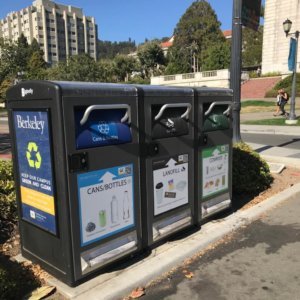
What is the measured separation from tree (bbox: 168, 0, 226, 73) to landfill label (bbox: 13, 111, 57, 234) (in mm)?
65490

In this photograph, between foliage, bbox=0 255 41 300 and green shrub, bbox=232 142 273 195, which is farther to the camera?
green shrub, bbox=232 142 273 195

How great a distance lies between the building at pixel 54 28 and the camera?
13850cm

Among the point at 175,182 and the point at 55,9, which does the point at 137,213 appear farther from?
the point at 55,9

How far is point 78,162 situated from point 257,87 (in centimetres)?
4108

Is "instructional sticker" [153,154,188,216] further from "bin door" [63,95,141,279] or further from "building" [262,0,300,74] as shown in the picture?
"building" [262,0,300,74]

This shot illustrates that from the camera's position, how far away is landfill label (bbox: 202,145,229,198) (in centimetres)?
435

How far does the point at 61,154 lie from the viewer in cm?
288

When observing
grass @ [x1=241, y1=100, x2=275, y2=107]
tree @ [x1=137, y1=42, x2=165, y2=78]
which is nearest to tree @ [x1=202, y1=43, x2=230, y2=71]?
tree @ [x1=137, y1=42, x2=165, y2=78]

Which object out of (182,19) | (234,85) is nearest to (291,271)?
(234,85)

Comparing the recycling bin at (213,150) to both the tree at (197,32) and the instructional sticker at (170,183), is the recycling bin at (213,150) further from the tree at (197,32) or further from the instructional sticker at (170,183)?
the tree at (197,32)

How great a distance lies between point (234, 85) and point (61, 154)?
523 centimetres

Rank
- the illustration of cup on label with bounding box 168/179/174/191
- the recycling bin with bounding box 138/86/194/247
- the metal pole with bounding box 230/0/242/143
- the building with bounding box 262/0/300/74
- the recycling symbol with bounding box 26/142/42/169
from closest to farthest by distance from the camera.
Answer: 1. the recycling symbol with bounding box 26/142/42/169
2. the recycling bin with bounding box 138/86/194/247
3. the illustration of cup on label with bounding box 168/179/174/191
4. the metal pole with bounding box 230/0/242/143
5. the building with bounding box 262/0/300/74

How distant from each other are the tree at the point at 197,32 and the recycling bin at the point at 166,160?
64.7 meters

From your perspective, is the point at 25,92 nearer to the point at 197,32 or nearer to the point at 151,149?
the point at 151,149
